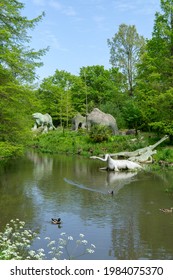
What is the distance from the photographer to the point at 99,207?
12.9m

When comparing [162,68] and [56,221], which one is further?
[162,68]

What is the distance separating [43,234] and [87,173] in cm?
1071

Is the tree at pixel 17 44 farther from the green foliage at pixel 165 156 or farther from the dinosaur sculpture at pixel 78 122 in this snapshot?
the dinosaur sculpture at pixel 78 122

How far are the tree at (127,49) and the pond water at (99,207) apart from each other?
2805cm

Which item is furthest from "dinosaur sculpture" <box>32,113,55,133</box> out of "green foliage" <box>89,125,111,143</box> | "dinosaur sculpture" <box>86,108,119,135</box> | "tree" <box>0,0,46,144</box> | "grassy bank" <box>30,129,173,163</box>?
"tree" <box>0,0,46,144</box>

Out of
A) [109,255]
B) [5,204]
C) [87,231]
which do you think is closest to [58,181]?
[5,204]

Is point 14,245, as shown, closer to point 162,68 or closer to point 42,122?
point 162,68

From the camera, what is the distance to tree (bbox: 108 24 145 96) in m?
46.6

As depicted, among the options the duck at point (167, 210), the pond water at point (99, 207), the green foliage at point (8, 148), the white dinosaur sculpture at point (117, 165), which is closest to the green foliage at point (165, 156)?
the pond water at point (99, 207)

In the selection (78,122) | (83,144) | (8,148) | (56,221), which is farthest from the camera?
(78,122)

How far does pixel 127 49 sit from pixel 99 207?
37.3 m

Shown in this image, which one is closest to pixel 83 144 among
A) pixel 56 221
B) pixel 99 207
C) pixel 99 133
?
pixel 99 133

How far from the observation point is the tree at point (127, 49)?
153ft
